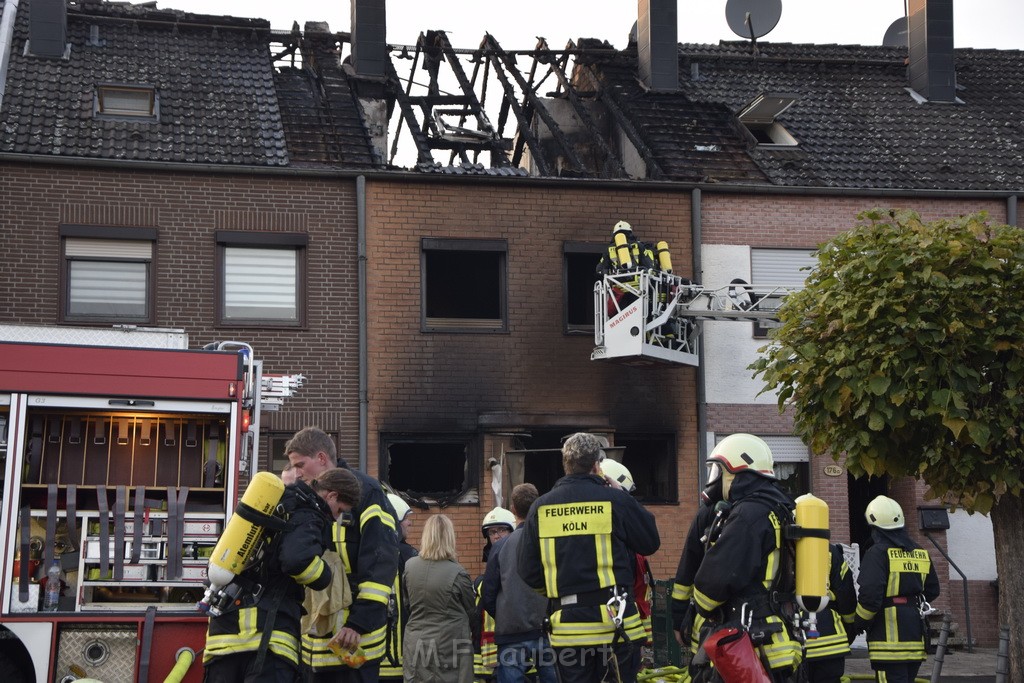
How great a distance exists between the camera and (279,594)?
6703 mm

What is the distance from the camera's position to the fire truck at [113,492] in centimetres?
992

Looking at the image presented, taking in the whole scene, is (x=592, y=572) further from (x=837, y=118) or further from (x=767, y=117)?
(x=837, y=118)

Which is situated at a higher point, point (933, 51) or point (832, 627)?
point (933, 51)

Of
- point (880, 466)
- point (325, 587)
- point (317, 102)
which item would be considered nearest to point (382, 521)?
point (325, 587)

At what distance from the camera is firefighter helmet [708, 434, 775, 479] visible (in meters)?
7.42

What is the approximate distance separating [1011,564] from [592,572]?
6.44 meters

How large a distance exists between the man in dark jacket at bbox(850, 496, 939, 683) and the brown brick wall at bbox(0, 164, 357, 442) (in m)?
8.65

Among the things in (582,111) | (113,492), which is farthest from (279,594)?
(582,111)

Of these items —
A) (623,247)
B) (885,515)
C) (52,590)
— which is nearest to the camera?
(52,590)

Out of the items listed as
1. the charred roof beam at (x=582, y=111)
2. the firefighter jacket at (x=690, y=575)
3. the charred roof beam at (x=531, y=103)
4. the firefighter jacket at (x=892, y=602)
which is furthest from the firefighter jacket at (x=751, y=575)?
the charred roof beam at (x=582, y=111)

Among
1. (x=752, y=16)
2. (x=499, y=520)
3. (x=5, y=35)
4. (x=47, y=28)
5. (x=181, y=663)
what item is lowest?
(x=181, y=663)

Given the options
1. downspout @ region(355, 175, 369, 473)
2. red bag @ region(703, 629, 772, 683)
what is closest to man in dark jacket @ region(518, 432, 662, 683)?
red bag @ region(703, 629, 772, 683)

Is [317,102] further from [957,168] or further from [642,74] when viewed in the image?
[957,168]

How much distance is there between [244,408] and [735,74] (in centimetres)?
1412
